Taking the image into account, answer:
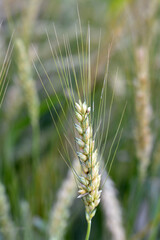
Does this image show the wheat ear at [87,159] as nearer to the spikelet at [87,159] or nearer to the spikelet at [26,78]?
the spikelet at [87,159]

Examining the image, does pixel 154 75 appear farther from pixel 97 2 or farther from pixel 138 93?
pixel 97 2

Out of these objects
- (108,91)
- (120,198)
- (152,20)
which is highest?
(152,20)

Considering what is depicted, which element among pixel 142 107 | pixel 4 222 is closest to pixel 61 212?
pixel 4 222

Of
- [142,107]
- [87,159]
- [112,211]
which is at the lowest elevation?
[112,211]

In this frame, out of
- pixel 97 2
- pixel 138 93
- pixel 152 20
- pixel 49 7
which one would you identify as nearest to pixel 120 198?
pixel 138 93

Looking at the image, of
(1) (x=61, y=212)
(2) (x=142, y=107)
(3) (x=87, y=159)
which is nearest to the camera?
(3) (x=87, y=159)

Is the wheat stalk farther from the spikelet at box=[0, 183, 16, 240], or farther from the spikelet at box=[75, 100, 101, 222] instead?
the spikelet at box=[75, 100, 101, 222]

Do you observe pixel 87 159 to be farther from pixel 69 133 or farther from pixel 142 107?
pixel 69 133
